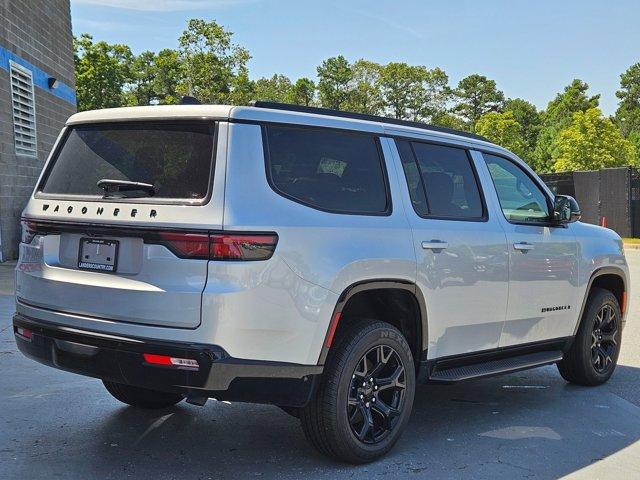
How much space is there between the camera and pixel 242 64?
46281 millimetres

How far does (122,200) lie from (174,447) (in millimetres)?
1613

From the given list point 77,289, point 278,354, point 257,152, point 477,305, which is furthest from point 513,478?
point 77,289

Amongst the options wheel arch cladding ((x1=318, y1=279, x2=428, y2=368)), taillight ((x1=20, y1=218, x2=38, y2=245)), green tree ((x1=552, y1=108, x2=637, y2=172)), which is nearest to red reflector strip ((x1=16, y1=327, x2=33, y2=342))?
taillight ((x1=20, y1=218, x2=38, y2=245))

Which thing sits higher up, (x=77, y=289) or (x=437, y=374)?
(x=77, y=289)

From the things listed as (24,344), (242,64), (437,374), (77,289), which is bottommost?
(437,374)

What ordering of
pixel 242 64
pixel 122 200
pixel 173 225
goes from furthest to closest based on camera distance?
pixel 242 64, pixel 122 200, pixel 173 225

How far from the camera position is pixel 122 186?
155 inches

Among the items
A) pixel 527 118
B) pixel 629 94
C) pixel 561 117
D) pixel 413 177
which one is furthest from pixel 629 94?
pixel 413 177

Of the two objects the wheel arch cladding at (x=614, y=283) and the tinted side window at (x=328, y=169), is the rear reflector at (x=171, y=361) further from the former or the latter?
the wheel arch cladding at (x=614, y=283)

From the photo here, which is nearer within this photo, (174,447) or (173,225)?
(173,225)

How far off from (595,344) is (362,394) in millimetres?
2987

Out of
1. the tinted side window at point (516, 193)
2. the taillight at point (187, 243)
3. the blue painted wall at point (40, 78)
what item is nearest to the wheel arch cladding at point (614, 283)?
the tinted side window at point (516, 193)

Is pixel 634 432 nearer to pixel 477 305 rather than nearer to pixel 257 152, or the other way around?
pixel 477 305

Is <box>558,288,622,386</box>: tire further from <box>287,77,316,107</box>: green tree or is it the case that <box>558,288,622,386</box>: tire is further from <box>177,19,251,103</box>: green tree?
<box>287,77,316,107</box>: green tree
